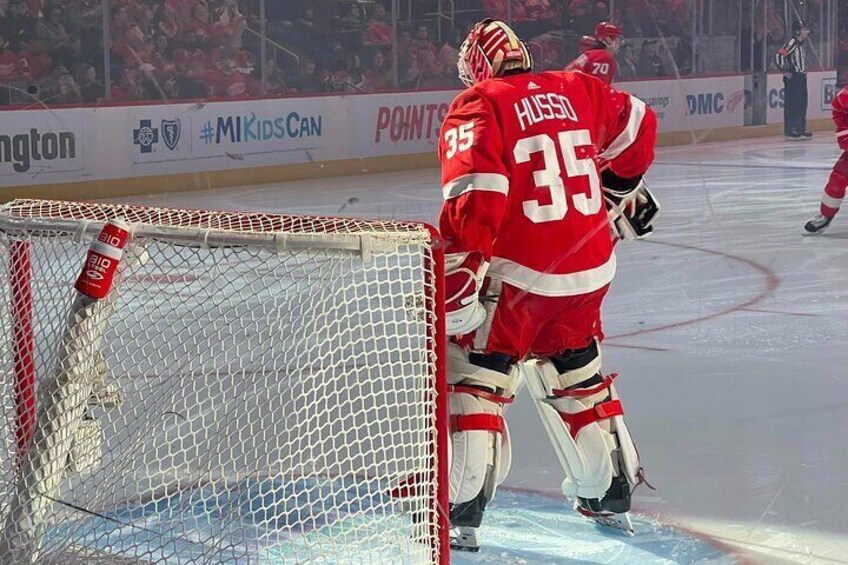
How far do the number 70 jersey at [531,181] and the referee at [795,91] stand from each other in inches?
498

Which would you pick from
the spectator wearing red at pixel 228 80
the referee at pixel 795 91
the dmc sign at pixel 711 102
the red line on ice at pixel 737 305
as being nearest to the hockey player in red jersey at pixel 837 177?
the red line on ice at pixel 737 305

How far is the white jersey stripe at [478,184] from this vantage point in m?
2.58

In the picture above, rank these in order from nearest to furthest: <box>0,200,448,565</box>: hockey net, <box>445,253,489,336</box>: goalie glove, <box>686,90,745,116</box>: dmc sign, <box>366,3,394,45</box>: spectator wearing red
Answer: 1. <box>0,200,448,565</box>: hockey net
2. <box>445,253,489,336</box>: goalie glove
3. <box>366,3,394,45</box>: spectator wearing red
4. <box>686,90,745,116</box>: dmc sign

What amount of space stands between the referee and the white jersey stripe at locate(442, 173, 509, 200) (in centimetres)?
1293

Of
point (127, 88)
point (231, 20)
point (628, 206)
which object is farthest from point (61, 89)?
point (628, 206)

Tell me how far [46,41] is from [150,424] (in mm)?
7751

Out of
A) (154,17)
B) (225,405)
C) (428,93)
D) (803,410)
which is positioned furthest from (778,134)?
(225,405)

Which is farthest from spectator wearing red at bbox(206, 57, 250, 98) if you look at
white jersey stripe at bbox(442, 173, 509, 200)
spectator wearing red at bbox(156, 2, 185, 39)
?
white jersey stripe at bbox(442, 173, 509, 200)

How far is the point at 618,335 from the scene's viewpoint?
16.3 feet

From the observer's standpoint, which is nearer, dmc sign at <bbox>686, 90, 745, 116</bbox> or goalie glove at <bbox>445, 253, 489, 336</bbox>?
goalie glove at <bbox>445, 253, 489, 336</bbox>

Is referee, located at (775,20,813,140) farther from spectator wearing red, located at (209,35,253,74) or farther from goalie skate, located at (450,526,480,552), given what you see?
goalie skate, located at (450,526,480,552)

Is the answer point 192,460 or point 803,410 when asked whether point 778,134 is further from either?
point 192,460

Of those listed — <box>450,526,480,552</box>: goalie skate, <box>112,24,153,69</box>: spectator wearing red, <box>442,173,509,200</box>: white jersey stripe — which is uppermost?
<box>442,173,509,200</box>: white jersey stripe

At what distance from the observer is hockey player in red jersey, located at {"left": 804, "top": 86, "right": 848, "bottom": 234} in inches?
283
